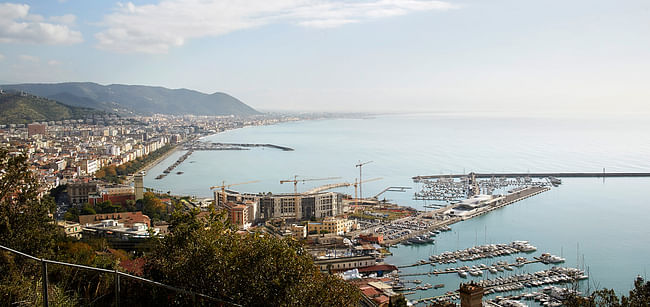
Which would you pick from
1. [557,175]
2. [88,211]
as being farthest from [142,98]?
[88,211]

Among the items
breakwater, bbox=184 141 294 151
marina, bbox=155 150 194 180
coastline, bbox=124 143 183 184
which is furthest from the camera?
breakwater, bbox=184 141 294 151

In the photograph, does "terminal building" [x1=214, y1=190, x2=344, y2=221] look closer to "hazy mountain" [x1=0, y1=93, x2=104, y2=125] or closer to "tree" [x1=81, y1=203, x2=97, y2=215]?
"tree" [x1=81, y1=203, x2=97, y2=215]

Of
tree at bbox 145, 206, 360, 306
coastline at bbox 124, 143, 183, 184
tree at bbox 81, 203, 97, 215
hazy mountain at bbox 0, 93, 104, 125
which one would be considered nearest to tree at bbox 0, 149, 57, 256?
tree at bbox 145, 206, 360, 306

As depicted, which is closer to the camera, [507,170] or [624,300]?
[624,300]

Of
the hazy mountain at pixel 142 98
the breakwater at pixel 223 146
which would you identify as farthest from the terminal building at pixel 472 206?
the hazy mountain at pixel 142 98

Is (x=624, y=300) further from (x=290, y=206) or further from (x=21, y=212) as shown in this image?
(x=290, y=206)

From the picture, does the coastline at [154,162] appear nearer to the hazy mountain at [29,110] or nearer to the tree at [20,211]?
the hazy mountain at [29,110]
